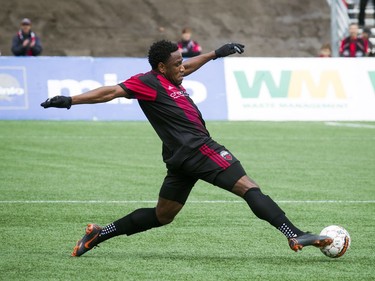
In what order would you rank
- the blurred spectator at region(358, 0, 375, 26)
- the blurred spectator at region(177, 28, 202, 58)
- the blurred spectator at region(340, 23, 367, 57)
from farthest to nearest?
1. the blurred spectator at region(358, 0, 375, 26)
2. the blurred spectator at region(340, 23, 367, 57)
3. the blurred spectator at region(177, 28, 202, 58)

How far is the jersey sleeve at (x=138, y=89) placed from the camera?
8.56 meters

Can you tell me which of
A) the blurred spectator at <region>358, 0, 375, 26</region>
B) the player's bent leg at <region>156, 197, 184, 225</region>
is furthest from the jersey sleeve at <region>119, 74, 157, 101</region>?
the blurred spectator at <region>358, 0, 375, 26</region>

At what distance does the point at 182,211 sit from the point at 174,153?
10.1 feet

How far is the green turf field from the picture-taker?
8203 mm

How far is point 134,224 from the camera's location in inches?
349

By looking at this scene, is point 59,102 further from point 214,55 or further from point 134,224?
point 214,55

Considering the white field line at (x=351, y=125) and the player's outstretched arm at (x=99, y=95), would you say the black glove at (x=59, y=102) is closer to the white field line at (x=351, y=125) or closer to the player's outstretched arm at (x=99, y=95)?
the player's outstretched arm at (x=99, y=95)

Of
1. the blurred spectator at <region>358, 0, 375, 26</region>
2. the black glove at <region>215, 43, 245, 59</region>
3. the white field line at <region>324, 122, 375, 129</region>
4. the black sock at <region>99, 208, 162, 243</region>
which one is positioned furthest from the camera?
the blurred spectator at <region>358, 0, 375, 26</region>

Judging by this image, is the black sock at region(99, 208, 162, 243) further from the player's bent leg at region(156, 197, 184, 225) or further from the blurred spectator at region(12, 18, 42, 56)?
the blurred spectator at region(12, 18, 42, 56)

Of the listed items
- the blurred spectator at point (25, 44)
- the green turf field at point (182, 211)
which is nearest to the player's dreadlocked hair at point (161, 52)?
the green turf field at point (182, 211)

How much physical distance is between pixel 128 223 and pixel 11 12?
91.1ft

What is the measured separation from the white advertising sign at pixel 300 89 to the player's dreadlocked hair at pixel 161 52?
52.2ft

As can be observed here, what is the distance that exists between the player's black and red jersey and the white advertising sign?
16.0 meters

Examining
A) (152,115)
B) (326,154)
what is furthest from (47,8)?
(152,115)
